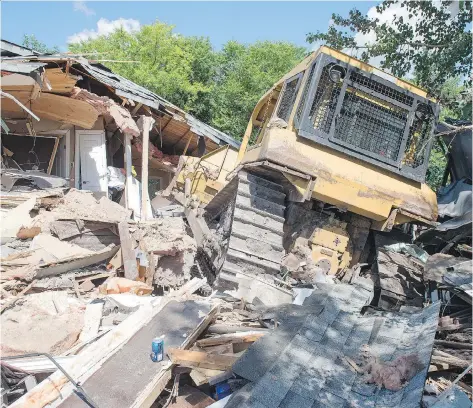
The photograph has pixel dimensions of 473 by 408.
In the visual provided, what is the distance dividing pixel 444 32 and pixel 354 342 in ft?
23.2

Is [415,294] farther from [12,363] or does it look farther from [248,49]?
[248,49]

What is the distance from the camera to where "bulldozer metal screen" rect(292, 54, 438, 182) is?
231 inches

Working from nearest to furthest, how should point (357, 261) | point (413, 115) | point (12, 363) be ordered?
point (12, 363), point (413, 115), point (357, 261)

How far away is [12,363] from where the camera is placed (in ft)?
12.0

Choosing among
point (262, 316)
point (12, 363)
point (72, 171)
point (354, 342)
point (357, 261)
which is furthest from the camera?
point (72, 171)

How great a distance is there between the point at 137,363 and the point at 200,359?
553 mm

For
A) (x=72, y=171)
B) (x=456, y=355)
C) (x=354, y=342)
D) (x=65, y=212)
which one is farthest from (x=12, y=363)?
(x=72, y=171)

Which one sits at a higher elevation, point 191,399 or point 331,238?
point 331,238

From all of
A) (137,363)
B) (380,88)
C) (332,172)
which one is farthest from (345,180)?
(137,363)

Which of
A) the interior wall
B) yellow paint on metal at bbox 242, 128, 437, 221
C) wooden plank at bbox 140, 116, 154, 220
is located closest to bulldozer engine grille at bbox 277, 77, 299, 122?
yellow paint on metal at bbox 242, 128, 437, 221

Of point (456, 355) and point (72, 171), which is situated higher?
point (456, 355)

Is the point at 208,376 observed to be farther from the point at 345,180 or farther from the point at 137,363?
the point at 345,180

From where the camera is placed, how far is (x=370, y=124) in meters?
6.14

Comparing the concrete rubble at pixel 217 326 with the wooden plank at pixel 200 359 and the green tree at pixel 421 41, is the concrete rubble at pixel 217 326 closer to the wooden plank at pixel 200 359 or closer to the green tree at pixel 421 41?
the wooden plank at pixel 200 359
